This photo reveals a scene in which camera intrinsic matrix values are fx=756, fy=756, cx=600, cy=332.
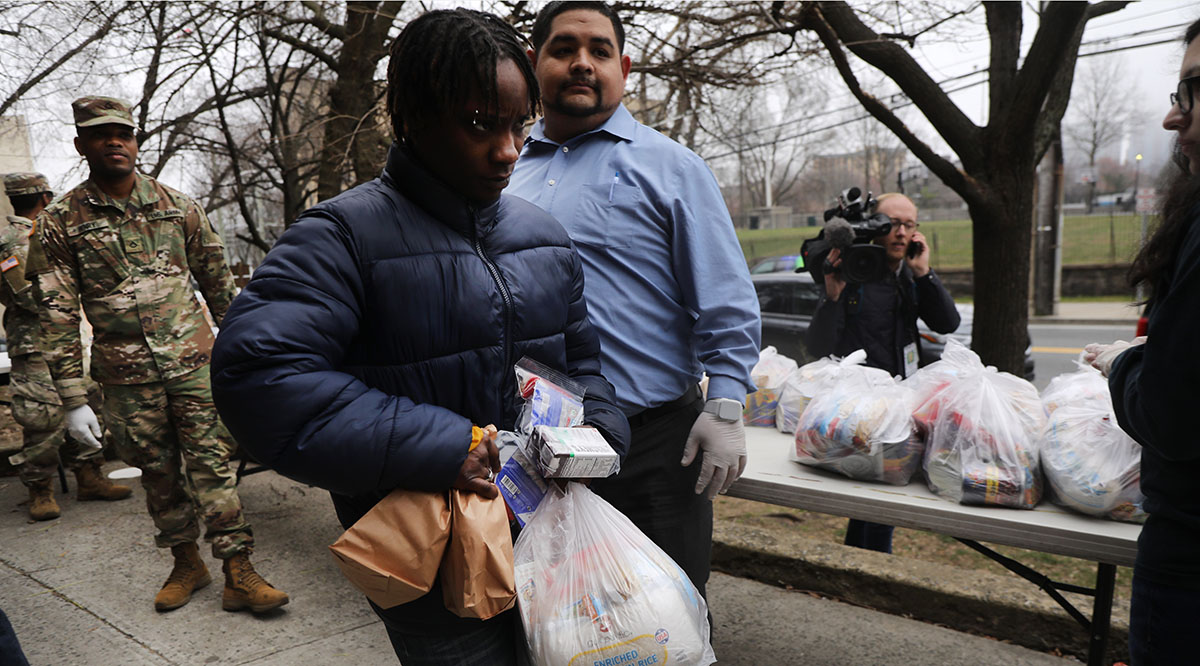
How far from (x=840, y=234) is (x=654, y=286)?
1.62m

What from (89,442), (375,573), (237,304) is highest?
(237,304)

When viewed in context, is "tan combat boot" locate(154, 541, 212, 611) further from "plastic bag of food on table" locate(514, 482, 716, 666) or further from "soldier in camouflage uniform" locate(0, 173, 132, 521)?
"plastic bag of food on table" locate(514, 482, 716, 666)

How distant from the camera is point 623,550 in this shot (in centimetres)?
136

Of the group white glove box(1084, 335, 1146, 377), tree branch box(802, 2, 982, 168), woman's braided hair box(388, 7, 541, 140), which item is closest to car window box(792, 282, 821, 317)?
tree branch box(802, 2, 982, 168)

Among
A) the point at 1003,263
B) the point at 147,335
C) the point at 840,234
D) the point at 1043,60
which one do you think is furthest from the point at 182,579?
the point at 1043,60

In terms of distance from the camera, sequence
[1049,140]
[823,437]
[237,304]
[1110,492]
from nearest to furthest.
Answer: [237,304], [1110,492], [823,437], [1049,140]

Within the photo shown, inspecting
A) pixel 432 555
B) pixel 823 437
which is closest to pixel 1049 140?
pixel 823 437

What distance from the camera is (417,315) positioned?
1.23 m

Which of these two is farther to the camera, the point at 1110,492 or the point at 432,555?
the point at 1110,492

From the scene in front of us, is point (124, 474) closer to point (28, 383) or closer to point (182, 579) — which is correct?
point (28, 383)

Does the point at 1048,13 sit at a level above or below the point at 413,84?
above

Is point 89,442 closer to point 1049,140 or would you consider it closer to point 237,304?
point 237,304

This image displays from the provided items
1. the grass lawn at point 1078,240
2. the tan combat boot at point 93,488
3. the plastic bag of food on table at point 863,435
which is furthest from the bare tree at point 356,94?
the grass lawn at point 1078,240

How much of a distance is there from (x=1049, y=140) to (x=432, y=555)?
441cm
